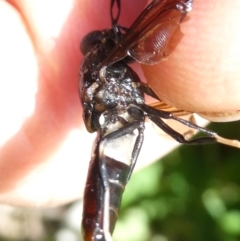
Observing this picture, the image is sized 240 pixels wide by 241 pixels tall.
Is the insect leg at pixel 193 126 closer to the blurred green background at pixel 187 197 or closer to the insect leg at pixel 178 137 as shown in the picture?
the insect leg at pixel 178 137

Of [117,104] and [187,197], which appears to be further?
[187,197]

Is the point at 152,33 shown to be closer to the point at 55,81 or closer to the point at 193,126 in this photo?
the point at 193,126

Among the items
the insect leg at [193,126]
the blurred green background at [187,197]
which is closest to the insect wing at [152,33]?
the insect leg at [193,126]

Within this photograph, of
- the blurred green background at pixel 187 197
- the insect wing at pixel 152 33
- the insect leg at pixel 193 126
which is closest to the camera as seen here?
the insect wing at pixel 152 33

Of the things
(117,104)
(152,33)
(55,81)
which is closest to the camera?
(152,33)

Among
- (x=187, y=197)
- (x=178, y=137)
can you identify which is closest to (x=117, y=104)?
(x=178, y=137)

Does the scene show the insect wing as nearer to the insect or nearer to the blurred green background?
the insect
